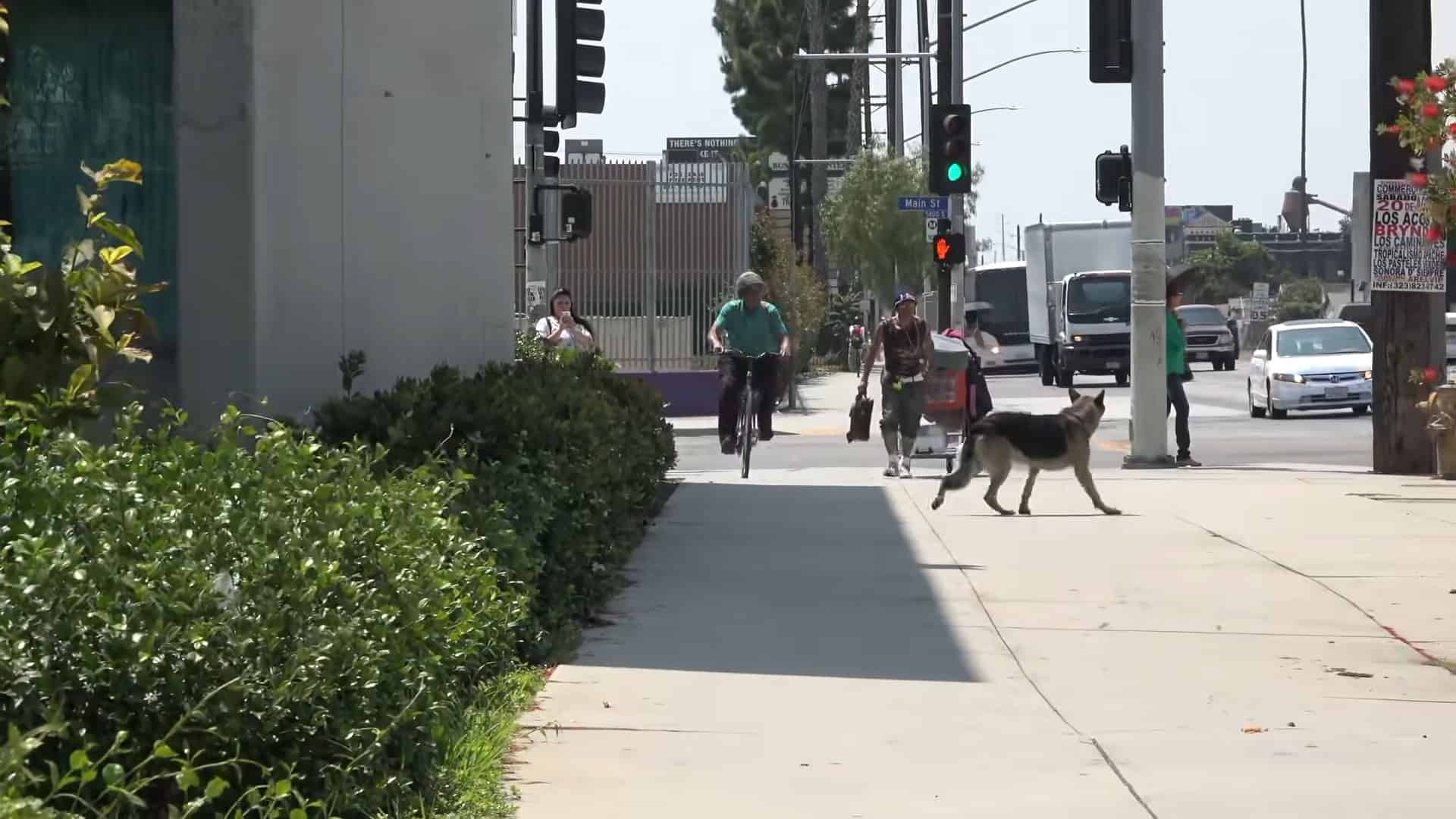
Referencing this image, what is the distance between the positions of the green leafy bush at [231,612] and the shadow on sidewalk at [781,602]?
6.98 ft

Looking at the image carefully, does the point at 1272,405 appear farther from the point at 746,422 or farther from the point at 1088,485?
the point at 1088,485

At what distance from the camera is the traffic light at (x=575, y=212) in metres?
20.8

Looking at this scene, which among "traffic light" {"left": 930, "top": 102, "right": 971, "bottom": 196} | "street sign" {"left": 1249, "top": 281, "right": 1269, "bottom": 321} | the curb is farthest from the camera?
"street sign" {"left": 1249, "top": 281, "right": 1269, "bottom": 321}

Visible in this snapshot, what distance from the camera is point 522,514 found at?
8102 mm

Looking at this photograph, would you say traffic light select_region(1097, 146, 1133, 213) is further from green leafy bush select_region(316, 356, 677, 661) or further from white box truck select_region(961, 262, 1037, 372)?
white box truck select_region(961, 262, 1037, 372)

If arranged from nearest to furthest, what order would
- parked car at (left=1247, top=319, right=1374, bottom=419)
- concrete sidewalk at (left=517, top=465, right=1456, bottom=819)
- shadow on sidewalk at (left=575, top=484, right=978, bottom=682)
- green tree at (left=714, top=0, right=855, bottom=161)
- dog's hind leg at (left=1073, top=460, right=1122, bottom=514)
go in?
concrete sidewalk at (left=517, top=465, right=1456, bottom=819) < shadow on sidewalk at (left=575, top=484, right=978, bottom=682) < dog's hind leg at (left=1073, top=460, right=1122, bottom=514) < parked car at (left=1247, top=319, right=1374, bottom=419) < green tree at (left=714, top=0, right=855, bottom=161)

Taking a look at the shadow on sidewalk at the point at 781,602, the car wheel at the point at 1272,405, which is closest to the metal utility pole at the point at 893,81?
the car wheel at the point at 1272,405

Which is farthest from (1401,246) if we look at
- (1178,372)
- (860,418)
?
(860,418)

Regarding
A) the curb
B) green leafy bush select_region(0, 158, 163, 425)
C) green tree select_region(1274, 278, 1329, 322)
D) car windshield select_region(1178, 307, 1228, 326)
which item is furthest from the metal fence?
green tree select_region(1274, 278, 1329, 322)

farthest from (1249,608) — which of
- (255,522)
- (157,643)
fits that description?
(157,643)

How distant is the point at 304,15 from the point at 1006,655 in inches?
171

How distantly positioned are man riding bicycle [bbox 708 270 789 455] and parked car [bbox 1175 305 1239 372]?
33.6 m

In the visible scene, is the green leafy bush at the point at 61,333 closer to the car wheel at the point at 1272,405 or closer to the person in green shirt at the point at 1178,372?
the person in green shirt at the point at 1178,372

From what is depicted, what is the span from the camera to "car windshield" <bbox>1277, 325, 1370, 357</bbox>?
29.7 meters
